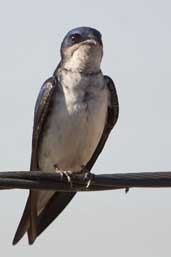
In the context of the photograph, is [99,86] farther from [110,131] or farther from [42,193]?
[42,193]

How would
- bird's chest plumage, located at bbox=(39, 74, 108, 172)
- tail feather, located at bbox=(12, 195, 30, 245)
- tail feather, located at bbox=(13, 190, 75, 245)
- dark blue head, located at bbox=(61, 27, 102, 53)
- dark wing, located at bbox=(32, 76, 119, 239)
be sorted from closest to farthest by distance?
tail feather, located at bbox=(12, 195, 30, 245)
tail feather, located at bbox=(13, 190, 75, 245)
bird's chest plumage, located at bbox=(39, 74, 108, 172)
dark wing, located at bbox=(32, 76, 119, 239)
dark blue head, located at bbox=(61, 27, 102, 53)

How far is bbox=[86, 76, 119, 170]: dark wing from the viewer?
8.11 m

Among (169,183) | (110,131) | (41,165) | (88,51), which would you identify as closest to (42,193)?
(41,165)

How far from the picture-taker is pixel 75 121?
7.71 m

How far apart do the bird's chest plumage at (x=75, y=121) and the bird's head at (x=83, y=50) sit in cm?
16

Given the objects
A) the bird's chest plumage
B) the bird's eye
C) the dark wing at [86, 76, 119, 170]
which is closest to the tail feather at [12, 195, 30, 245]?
the bird's chest plumage

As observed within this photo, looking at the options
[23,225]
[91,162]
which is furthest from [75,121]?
[23,225]

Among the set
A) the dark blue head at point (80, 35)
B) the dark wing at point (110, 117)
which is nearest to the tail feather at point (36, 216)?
the dark wing at point (110, 117)

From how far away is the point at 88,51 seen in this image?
26.7 feet

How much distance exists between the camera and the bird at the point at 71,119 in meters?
7.72

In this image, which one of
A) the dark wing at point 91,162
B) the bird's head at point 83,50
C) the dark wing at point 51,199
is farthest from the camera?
the bird's head at point 83,50

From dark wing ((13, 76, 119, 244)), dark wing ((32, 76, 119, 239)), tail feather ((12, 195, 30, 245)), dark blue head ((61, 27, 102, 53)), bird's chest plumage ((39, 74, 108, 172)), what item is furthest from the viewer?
dark blue head ((61, 27, 102, 53))

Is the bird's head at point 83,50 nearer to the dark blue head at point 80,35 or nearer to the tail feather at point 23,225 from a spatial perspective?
the dark blue head at point 80,35

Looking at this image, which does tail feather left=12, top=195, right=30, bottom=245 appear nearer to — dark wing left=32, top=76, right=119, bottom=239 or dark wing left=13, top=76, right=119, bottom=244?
dark wing left=13, top=76, right=119, bottom=244
